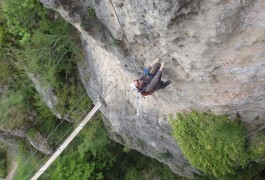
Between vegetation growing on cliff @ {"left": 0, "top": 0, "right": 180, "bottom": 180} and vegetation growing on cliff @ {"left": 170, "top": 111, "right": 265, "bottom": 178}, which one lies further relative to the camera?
vegetation growing on cliff @ {"left": 0, "top": 0, "right": 180, "bottom": 180}

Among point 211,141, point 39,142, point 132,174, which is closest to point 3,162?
point 39,142

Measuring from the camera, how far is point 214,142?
955 cm

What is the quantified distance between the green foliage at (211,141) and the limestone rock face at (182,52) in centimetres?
30

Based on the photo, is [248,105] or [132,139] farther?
[132,139]

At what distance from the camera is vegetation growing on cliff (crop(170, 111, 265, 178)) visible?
8.88 metres

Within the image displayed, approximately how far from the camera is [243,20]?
6.65 meters

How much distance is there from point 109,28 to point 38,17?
4605 mm

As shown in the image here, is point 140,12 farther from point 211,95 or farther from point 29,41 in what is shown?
point 29,41

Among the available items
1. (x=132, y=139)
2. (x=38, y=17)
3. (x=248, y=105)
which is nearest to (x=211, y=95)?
(x=248, y=105)

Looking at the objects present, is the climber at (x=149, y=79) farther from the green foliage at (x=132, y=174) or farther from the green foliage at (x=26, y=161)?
the green foliage at (x=26, y=161)

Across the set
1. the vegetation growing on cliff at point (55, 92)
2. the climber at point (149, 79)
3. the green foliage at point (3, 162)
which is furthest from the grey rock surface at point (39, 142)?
the climber at point (149, 79)

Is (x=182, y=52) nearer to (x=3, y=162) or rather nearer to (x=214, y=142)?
(x=214, y=142)

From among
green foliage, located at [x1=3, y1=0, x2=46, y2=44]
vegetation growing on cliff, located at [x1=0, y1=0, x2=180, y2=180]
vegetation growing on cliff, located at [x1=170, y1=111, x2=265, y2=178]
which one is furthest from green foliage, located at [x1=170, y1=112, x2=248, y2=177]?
green foliage, located at [x1=3, y1=0, x2=46, y2=44]

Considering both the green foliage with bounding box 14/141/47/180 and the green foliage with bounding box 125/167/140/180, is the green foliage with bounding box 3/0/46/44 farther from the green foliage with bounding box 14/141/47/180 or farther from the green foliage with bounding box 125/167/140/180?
the green foliage with bounding box 125/167/140/180
